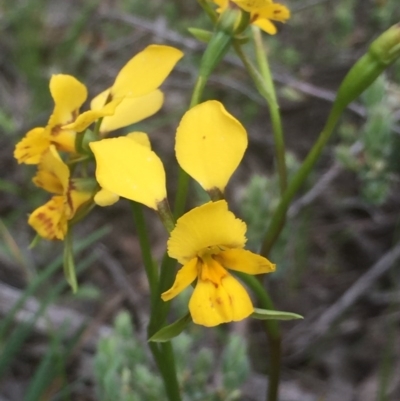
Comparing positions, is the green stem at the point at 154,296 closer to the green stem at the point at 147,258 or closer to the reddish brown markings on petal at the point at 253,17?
the green stem at the point at 147,258

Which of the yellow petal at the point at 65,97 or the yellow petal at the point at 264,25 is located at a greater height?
the yellow petal at the point at 264,25

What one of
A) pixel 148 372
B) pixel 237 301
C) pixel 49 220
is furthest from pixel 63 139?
pixel 148 372

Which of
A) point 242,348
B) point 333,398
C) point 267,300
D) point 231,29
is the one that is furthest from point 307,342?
point 231,29

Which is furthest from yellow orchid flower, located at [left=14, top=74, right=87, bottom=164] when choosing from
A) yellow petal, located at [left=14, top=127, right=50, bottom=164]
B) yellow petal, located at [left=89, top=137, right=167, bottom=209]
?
yellow petal, located at [left=89, top=137, right=167, bottom=209]

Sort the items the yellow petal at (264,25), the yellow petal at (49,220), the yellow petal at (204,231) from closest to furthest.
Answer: the yellow petal at (204,231) < the yellow petal at (49,220) < the yellow petal at (264,25)

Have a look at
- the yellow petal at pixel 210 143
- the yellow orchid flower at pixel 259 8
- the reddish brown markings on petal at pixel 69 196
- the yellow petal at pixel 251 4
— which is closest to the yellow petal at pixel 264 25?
the yellow orchid flower at pixel 259 8
